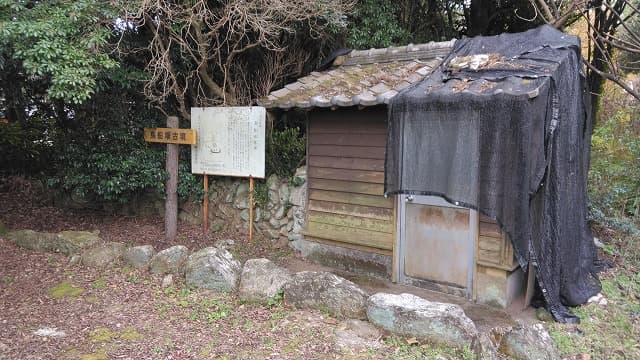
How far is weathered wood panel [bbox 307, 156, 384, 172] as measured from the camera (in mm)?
6297

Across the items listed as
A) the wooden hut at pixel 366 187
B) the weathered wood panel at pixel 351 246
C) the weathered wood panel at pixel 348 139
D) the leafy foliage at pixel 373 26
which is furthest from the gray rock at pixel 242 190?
the leafy foliage at pixel 373 26

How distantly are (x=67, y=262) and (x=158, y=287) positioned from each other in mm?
1793

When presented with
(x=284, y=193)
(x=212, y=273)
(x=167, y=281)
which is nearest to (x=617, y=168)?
(x=284, y=193)

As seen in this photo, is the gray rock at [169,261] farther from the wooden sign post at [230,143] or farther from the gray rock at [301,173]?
the gray rock at [301,173]

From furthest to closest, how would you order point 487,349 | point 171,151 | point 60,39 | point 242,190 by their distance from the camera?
point 242,190 < point 171,151 < point 60,39 < point 487,349

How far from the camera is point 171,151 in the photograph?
7.64 metres

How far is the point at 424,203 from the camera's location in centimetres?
598

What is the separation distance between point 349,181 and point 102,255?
382 centimetres

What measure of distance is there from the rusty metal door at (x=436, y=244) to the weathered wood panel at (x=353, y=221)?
0.25m

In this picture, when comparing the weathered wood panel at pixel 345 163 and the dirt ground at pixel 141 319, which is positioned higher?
the weathered wood panel at pixel 345 163

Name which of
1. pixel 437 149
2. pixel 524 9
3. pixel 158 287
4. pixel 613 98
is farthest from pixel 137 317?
pixel 613 98

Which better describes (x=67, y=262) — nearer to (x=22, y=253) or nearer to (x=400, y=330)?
(x=22, y=253)

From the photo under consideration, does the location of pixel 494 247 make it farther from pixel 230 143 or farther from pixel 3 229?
pixel 3 229

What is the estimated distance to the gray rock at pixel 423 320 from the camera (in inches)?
163
